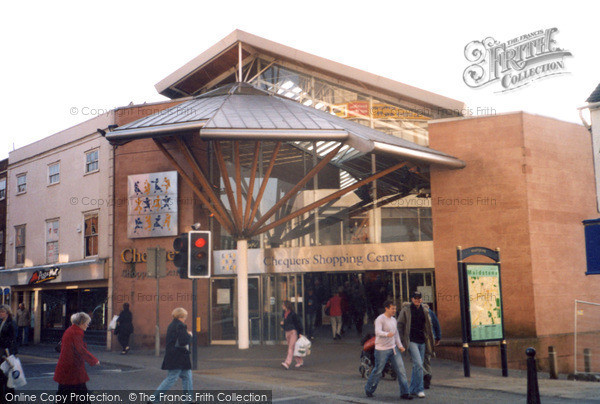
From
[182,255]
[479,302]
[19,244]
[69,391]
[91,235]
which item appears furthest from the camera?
[19,244]

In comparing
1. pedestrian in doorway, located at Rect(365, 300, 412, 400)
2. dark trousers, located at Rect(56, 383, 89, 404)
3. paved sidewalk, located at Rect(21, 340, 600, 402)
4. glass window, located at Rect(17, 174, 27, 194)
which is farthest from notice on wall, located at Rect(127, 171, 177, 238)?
dark trousers, located at Rect(56, 383, 89, 404)

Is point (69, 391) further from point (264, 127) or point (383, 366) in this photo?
point (264, 127)

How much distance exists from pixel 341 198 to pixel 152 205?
22.5ft

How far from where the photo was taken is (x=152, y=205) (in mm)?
22625

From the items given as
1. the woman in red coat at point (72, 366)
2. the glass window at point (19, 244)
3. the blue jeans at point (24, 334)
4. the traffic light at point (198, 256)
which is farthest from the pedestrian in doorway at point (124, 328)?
the woman in red coat at point (72, 366)

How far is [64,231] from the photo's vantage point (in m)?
26.9

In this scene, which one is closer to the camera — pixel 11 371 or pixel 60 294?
pixel 11 371

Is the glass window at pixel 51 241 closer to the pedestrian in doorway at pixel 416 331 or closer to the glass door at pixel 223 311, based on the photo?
the glass door at pixel 223 311

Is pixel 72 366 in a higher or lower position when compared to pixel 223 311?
higher

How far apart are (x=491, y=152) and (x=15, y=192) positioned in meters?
23.4

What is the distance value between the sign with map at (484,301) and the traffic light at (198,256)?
593 cm

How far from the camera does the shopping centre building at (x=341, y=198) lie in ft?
58.2

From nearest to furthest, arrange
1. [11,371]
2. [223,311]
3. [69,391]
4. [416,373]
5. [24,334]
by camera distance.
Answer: [69,391]
[11,371]
[416,373]
[223,311]
[24,334]

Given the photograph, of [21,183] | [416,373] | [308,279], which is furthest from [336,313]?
[21,183]
